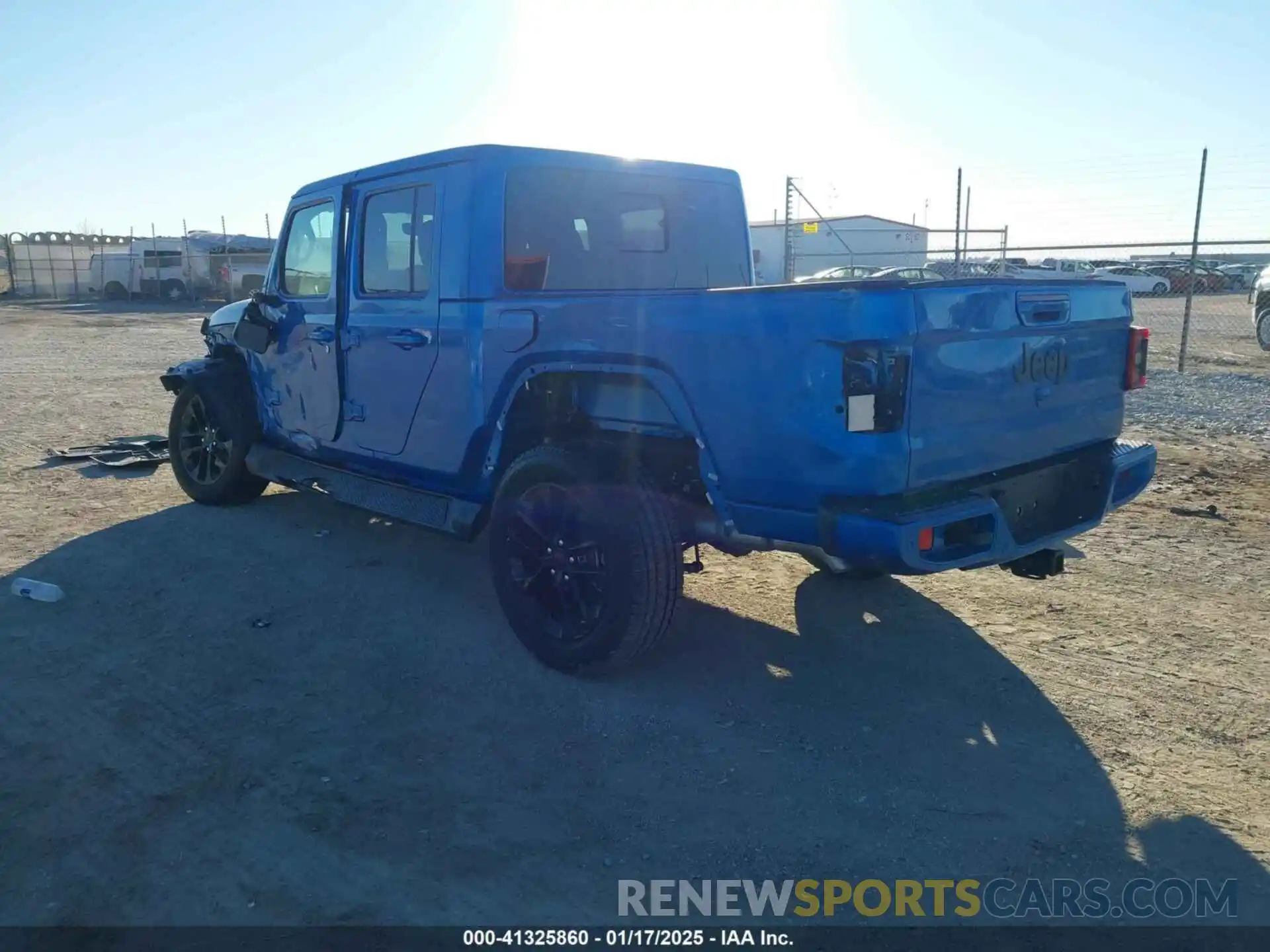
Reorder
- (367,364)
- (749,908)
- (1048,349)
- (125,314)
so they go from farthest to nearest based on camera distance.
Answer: (125,314)
(367,364)
(1048,349)
(749,908)

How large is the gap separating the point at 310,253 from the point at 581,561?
293cm

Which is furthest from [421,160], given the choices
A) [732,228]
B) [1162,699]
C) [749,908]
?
[1162,699]

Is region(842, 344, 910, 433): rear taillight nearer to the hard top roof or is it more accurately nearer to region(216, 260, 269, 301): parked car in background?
the hard top roof

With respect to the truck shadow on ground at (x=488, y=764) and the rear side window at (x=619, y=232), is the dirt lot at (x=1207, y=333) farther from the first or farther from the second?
the truck shadow on ground at (x=488, y=764)

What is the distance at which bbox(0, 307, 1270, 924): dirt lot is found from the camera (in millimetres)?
2904

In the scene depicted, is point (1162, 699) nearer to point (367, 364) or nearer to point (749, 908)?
point (749, 908)

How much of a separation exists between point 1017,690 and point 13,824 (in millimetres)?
3605

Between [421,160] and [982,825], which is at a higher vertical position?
[421,160]

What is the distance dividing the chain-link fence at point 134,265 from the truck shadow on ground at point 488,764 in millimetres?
27732

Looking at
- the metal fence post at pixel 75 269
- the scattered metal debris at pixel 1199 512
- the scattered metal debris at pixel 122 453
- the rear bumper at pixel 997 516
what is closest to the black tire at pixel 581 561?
the rear bumper at pixel 997 516

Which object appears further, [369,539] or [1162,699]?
[369,539]

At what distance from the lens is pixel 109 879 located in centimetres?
286

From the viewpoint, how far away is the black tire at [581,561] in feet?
12.6

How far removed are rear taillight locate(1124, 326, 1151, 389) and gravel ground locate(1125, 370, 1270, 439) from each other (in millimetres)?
5728
